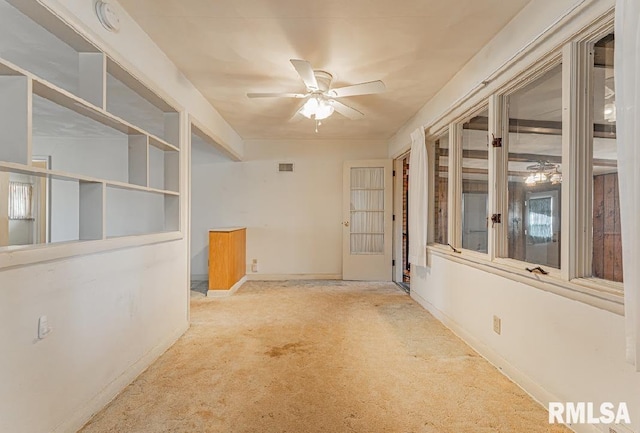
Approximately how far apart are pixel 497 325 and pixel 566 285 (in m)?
0.80

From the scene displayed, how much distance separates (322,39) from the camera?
2535mm

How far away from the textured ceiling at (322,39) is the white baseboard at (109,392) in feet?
7.50

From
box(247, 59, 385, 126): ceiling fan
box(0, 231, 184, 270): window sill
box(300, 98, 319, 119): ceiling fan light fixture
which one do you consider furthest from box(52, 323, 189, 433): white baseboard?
box(300, 98, 319, 119): ceiling fan light fixture

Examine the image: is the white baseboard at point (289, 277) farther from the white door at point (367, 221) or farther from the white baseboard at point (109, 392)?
the white baseboard at point (109, 392)

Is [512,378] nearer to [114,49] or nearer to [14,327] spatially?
[14,327]

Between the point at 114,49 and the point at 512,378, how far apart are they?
324 cm

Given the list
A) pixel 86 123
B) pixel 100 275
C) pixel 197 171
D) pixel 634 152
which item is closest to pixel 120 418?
pixel 100 275

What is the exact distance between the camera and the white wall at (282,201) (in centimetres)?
591

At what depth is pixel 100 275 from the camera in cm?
201

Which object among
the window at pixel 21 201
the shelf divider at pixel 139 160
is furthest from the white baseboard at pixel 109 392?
the window at pixel 21 201

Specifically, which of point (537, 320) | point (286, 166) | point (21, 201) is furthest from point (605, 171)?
point (21, 201)

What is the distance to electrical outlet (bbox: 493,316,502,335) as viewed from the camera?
2.46 metres

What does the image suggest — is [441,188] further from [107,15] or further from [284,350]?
[107,15]

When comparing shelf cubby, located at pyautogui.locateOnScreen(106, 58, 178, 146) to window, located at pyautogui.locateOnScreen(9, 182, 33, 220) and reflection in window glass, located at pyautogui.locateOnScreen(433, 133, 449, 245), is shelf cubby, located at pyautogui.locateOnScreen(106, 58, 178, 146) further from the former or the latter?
reflection in window glass, located at pyautogui.locateOnScreen(433, 133, 449, 245)
